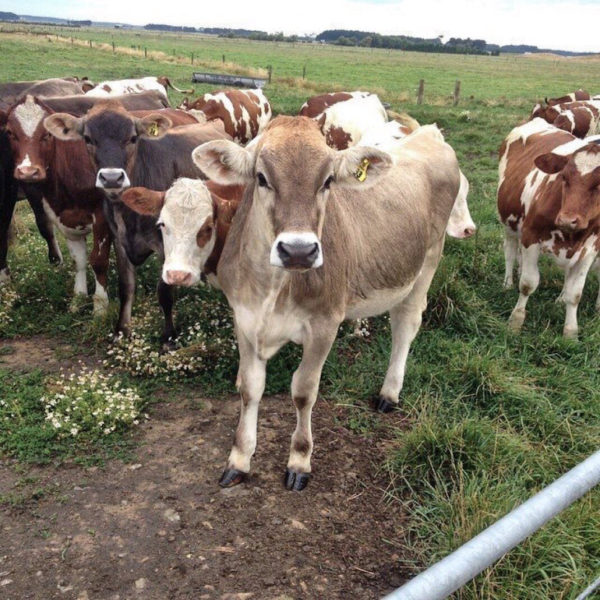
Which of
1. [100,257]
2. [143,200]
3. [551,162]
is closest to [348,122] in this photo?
[551,162]

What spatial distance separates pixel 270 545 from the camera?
3.03 m

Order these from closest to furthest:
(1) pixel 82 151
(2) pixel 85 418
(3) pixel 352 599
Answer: (3) pixel 352 599
(2) pixel 85 418
(1) pixel 82 151

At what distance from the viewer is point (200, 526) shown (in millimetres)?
3139

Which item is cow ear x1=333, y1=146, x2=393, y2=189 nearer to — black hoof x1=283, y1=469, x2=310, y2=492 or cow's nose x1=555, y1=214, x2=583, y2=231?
black hoof x1=283, y1=469, x2=310, y2=492

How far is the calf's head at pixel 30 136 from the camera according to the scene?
505 centimetres

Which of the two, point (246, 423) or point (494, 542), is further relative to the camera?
point (246, 423)

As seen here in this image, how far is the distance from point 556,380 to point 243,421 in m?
2.59

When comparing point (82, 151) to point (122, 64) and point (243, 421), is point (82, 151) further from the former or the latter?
point (122, 64)

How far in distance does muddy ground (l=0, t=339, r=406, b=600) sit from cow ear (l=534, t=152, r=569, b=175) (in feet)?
9.25

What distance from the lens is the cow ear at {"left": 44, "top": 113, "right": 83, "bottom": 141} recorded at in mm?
4691

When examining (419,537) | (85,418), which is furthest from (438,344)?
(85,418)

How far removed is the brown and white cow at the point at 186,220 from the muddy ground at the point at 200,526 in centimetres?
112

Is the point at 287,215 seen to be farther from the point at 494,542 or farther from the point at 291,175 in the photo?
the point at 494,542

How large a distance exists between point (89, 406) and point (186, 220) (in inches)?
57.6
